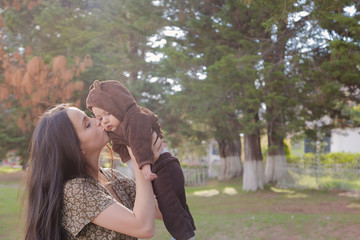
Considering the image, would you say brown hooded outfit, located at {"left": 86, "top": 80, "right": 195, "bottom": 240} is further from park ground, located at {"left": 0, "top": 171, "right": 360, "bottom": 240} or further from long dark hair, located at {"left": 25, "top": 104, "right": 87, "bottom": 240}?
park ground, located at {"left": 0, "top": 171, "right": 360, "bottom": 240}

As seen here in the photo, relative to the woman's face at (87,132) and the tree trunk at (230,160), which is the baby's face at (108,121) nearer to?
the woman's face at (87,132)

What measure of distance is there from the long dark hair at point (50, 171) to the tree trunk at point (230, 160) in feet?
64.6

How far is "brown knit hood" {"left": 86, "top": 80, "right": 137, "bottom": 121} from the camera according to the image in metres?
1.82

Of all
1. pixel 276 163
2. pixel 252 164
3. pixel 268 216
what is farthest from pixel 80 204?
pixel 276 163

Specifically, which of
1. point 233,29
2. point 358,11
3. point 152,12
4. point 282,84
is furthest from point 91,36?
point 358,11

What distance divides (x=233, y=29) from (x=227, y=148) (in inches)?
379

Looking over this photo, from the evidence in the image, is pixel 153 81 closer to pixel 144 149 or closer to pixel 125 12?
pixel 125 12

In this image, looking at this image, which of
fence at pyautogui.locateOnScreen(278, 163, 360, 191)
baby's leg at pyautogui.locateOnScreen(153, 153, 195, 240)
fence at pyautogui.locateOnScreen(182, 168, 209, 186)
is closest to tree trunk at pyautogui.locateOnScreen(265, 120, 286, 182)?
fence at pyautogui.locateOnScreen(278, 163, 360, 191)

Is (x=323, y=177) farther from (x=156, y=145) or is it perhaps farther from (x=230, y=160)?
(x=156, y=145)

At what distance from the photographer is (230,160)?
21.5 m

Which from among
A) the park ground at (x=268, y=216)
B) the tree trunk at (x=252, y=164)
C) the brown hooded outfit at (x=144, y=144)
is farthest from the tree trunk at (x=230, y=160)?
the brown hooded outfit at (x=144, y=144)

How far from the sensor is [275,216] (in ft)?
31.3

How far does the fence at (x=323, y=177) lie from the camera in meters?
14.5

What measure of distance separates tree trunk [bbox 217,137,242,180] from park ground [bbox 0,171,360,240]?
7.14 meters
